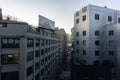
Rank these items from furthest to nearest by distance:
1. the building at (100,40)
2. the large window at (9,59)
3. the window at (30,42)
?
the building at (100,40) < the window at (30,42) < the large window at (9,59)

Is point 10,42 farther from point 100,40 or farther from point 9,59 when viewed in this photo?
point 100,40

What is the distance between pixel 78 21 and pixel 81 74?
1705 cm

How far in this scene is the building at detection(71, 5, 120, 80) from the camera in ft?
127

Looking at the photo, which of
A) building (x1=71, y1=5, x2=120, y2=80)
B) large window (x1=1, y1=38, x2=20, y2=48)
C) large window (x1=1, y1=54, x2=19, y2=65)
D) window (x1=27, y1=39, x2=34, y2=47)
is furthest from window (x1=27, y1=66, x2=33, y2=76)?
building (x1=71, y1=5, x2=120, y2=80)

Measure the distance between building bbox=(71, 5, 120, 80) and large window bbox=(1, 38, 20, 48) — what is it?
64.0ft

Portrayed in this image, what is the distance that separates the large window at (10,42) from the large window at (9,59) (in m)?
1.69

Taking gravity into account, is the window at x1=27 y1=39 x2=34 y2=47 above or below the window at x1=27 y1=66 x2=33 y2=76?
above

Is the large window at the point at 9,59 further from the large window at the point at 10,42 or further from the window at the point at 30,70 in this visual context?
the window at the point at 30,70

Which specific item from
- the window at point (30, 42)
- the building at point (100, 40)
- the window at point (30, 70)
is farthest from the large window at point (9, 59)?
the building at point (100, 40)

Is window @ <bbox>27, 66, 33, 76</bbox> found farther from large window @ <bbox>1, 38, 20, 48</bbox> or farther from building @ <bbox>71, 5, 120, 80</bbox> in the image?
building @ <bbox>71, 5, 120, 80</bbox>

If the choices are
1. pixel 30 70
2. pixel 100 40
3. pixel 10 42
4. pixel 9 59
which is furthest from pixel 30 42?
pixel 100 40

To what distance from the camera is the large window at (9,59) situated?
84.3 ft

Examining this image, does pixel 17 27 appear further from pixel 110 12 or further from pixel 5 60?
pixel 110 12

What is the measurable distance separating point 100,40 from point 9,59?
2694 centimetres
